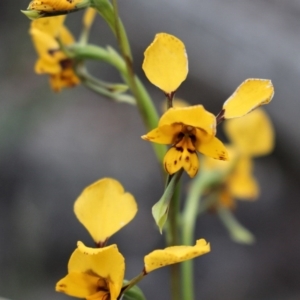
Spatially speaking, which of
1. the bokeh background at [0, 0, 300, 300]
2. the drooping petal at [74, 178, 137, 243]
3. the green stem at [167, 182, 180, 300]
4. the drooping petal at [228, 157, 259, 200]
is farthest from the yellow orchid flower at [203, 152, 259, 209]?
the bokeh background at [0, 0, 300, 300]

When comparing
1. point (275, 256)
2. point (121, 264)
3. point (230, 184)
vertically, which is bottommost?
point (275, 256)

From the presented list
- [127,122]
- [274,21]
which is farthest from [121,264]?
[274,21]

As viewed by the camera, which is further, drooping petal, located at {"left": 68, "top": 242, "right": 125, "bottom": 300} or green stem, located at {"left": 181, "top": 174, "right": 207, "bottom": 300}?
green stem, located at {"left": 181, "top": 174, "right": 207, "bottom": 300}

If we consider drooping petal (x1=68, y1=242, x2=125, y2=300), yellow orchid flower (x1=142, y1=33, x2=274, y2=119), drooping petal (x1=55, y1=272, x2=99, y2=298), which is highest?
yellow orchid flower (x1=142, y1=33, x2=274, y2=119)

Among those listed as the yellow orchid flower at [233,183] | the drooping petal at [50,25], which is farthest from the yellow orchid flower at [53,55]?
the yellow orchid flower at [233,183]

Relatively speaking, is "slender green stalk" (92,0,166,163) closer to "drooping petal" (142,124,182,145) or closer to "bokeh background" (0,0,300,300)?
"drooping petal" (142,124,182,145)

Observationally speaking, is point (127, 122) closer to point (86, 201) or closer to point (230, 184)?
point (230, 184)
